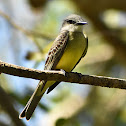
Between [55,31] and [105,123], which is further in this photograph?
[55,31]

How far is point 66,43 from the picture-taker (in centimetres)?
476

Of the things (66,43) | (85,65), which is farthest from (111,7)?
(66,43)

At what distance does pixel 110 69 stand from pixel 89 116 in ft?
4.31

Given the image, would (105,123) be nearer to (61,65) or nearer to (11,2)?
(61,65)

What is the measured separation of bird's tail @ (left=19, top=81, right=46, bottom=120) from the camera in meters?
4.57

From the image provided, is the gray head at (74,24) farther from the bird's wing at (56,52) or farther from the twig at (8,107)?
the twig at (8,107)

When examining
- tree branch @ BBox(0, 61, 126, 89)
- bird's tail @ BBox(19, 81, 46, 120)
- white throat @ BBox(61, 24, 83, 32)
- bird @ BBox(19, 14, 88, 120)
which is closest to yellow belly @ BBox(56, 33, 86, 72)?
bird @ BBox(19, 14, 88, 120)

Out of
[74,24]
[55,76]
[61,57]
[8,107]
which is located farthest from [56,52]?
[8,107]

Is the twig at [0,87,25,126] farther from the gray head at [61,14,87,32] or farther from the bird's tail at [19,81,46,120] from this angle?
the gray head at [61,14,87,32]

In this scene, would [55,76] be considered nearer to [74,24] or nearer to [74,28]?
[74,28]

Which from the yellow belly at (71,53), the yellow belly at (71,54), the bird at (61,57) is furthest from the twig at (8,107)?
the yellow belly at (71,53)

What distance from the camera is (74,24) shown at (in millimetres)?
5199

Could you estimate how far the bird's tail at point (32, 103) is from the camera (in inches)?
180

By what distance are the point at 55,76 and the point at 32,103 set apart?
93 cm
